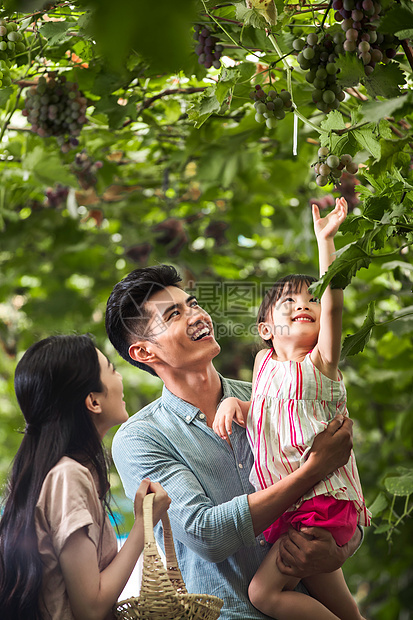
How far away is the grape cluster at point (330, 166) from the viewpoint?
797 millimetres

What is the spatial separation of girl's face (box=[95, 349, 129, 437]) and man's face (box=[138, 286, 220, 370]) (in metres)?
0.09

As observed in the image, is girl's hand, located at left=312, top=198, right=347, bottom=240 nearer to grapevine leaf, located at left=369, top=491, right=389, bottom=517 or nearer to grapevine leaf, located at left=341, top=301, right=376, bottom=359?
grapevine leaf, located at left=341, top=301, right=376, bottom=359

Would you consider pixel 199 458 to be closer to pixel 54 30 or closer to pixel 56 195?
pixel 54 30

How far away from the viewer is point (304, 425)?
89 centimetres

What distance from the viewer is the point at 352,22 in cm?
72

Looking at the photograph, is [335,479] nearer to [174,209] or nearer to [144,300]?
[144,300]

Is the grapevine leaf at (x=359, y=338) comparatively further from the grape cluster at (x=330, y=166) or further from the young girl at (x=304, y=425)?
the grape cluster at (x=330, y=166)

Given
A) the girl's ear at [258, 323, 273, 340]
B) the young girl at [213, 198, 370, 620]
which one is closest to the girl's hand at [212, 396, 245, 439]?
the young girl at [213, 198, 370, 620]

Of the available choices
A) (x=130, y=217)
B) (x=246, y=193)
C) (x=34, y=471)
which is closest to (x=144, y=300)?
(x=34, y=471)

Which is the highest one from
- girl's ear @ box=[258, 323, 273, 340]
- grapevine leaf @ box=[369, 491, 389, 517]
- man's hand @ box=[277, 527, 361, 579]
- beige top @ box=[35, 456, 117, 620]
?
girl's ear @ box=[258, 323, 273, 340]

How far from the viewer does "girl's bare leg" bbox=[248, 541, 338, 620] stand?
2.82 feet

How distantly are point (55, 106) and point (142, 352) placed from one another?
49 cm

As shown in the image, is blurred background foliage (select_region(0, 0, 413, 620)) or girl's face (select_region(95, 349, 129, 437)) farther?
girl's face (select_region(95, 349, 129, 437))

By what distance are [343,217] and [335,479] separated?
1.18 ft
